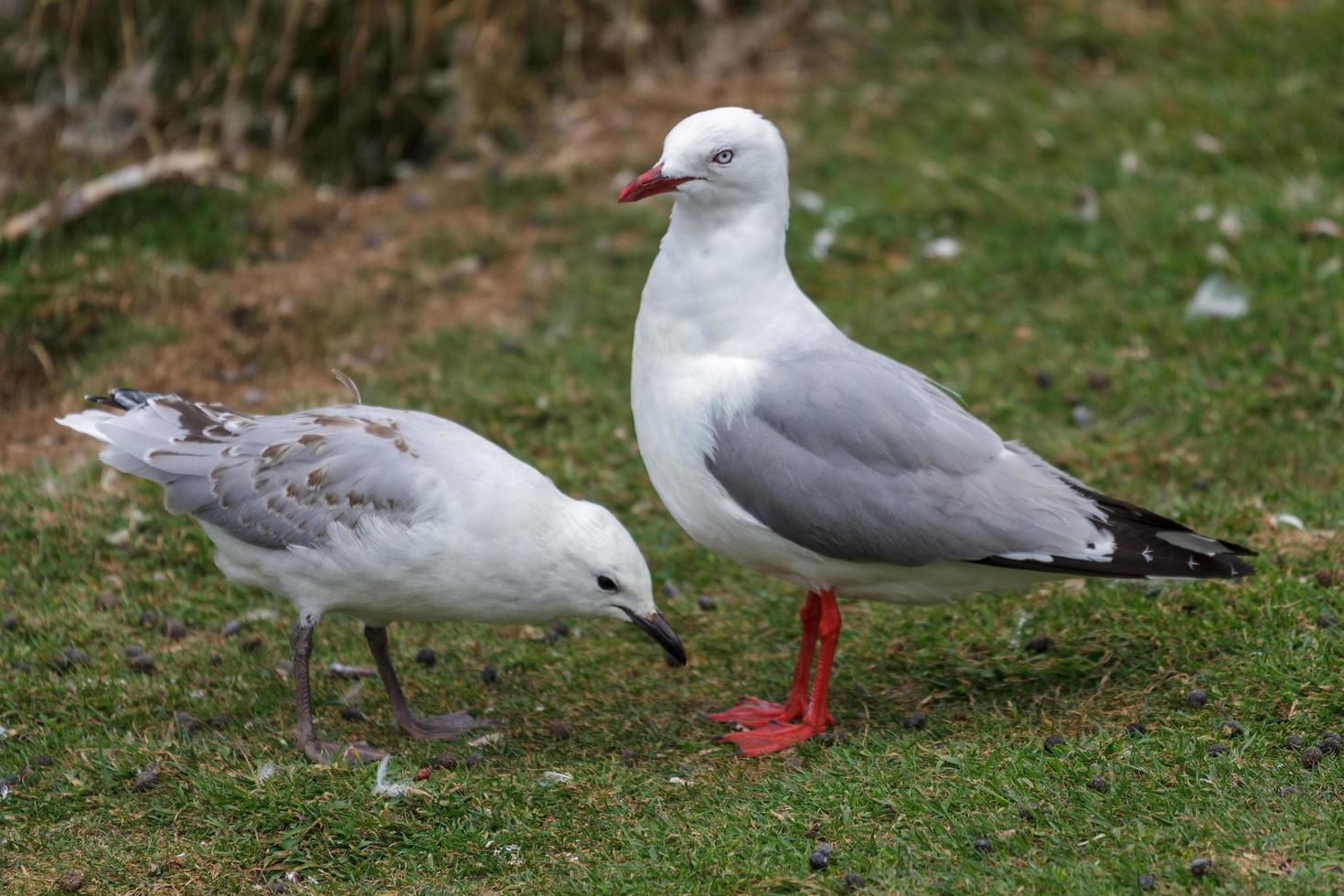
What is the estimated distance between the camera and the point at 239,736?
4.97 metres

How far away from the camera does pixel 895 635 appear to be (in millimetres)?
5672

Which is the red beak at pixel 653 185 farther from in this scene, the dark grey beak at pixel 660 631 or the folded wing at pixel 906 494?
the dark grey beak at pixel 660 631

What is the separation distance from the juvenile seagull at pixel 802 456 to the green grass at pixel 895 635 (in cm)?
45

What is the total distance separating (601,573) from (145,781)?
150 centimetres

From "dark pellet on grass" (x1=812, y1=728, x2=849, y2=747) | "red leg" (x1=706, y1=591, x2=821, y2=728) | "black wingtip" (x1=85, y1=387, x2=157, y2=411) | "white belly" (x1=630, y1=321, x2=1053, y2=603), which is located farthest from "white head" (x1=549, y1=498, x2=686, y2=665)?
"black wingtip" (x1=85, y1=387, x2=157, y2=411)

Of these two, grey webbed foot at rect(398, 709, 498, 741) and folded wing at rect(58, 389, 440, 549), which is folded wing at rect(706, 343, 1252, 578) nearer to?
folded wing at rect(58, 389, 440, 549)

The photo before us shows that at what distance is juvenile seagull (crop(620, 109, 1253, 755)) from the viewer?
15.5ft

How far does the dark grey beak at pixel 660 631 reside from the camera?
485 centimetres

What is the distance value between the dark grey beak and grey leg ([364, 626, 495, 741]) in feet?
2.16

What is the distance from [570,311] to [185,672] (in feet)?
11.1

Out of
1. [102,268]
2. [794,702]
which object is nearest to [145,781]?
[794,702]

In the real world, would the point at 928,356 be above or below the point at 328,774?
above

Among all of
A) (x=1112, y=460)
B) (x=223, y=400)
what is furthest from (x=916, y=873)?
(x=223, y=400)

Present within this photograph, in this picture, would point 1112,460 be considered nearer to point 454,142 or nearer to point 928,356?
point 928,356
